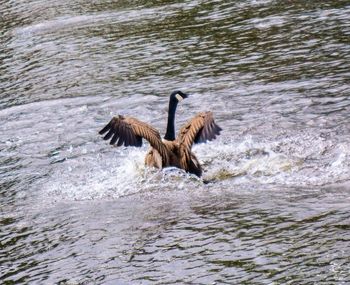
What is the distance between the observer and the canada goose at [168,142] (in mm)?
9898

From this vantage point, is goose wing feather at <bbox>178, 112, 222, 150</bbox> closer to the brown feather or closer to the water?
the brown feather

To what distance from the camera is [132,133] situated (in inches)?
394

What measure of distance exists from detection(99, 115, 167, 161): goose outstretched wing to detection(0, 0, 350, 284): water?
1.18ft

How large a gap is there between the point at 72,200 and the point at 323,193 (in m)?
2.81

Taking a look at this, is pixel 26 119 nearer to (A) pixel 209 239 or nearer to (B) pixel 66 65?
(B) pixel 66 65

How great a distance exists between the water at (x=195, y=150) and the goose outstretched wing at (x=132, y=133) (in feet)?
1.18

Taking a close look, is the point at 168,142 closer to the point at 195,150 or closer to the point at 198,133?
the point at 198,133

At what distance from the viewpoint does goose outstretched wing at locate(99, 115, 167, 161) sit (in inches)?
390

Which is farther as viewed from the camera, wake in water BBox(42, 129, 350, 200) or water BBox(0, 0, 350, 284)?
wake in water BBox(42, 129, 350, 200)

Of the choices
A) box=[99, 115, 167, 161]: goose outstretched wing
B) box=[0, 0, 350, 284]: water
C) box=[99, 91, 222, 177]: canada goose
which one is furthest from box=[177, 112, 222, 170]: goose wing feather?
box=[0, 0, 350, 284]: water

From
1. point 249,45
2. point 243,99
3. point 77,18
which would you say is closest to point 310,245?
point 243,99

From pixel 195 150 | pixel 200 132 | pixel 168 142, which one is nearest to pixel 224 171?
pixel 200 132

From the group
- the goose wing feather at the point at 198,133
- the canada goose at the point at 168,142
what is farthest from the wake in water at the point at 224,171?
the goose wing feather at the point at 198,133

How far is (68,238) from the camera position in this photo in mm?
8633
